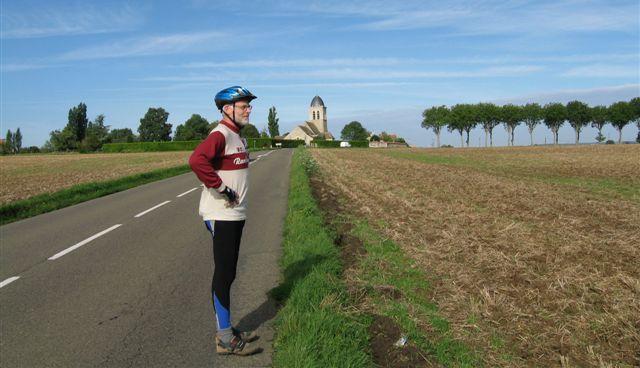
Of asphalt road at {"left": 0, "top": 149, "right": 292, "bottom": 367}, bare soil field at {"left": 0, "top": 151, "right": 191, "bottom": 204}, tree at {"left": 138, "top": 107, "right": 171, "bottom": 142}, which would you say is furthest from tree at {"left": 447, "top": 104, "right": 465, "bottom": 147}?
asphalt road at {"left": 0, "top": 149, "right": 292, "bottom": 367}

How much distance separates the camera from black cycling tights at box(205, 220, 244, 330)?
4.04 meters

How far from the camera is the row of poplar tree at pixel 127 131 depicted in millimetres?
118812

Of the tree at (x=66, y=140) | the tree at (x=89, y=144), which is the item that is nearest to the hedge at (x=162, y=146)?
the tree at (x=89, y=144)

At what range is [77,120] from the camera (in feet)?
396

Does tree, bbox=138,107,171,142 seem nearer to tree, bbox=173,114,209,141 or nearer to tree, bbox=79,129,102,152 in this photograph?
tree, bbox=173,114,209,141

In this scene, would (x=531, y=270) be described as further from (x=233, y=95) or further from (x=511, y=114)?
(x=511, y=114)

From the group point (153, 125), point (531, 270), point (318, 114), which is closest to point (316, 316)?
point (531, 270)

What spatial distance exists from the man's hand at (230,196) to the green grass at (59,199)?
10.9m

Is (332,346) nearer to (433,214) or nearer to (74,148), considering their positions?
(433,214)

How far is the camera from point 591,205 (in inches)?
431

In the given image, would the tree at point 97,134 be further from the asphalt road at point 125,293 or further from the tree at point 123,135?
the asphalt road at point 125,293

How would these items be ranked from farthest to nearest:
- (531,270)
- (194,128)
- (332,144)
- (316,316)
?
(194,128) < (332,144) < (531,270) < (316,316)

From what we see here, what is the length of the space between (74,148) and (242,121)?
131 meters

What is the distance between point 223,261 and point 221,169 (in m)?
0.79
